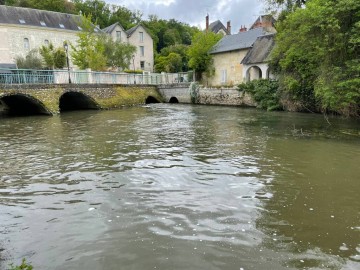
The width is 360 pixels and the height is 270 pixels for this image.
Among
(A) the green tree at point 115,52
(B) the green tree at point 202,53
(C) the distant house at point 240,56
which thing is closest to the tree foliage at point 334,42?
(C) the distant house at point 240,56

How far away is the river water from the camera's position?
4203mm

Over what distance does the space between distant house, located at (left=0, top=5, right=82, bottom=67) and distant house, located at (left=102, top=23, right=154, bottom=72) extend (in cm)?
682

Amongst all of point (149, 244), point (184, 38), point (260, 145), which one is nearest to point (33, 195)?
point (149, 244)

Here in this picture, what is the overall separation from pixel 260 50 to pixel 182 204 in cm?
2683

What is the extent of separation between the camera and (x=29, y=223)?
16.9 ft

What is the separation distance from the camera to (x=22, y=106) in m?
25.6

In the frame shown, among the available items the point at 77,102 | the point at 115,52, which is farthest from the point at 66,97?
the point at 115,52

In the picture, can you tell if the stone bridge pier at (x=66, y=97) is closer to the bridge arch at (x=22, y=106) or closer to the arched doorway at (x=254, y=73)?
the bridge arch at (x=22, y=106)

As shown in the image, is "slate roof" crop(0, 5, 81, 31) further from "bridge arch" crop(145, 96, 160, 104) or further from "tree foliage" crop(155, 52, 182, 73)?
"bridge arch" crop(145, 96, 160, 104)

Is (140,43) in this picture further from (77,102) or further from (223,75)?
(77,102)

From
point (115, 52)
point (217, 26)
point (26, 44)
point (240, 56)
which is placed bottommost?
point (240, 56)

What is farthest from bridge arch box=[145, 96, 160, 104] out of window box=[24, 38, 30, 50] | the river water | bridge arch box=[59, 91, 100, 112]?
the river water

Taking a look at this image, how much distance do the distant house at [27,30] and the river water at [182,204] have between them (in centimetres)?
3640

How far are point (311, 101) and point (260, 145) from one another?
1200 centimetres
